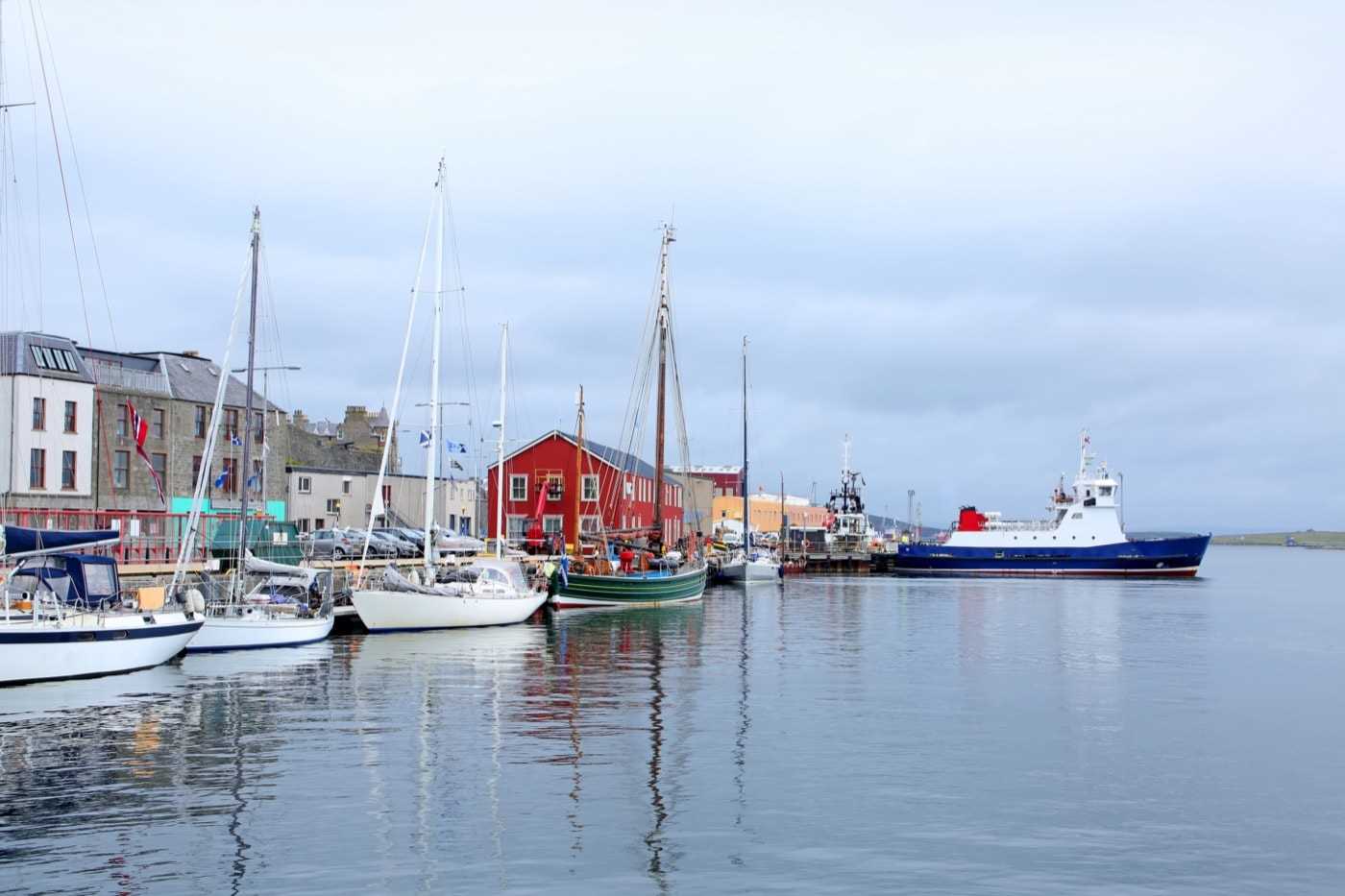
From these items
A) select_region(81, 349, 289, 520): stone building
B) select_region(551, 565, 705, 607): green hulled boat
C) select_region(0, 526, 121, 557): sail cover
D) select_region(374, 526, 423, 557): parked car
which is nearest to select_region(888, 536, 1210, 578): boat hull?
select_region(551, 565, 705, 607): green hulled boat

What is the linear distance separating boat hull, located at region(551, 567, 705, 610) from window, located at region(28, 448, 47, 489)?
25.5m

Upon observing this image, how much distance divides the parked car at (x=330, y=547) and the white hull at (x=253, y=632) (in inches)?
679

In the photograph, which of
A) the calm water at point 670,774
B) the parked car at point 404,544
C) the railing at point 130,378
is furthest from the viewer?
the parked car at point 404,544

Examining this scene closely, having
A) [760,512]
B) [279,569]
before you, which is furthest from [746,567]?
[760,512]

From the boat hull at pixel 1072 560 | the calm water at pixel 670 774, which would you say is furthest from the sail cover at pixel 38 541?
the boat hull at pixel 1072 560

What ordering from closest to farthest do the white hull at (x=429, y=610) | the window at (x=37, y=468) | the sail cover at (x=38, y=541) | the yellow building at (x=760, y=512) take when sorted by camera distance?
the sail cover at (x=38, y=541), the white hull at (x=429, y=610), the window at (x=37, y=468), the yellow building at (x=760, y=512)

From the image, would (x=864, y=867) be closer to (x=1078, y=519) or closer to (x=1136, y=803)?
(x=1136, y=803)

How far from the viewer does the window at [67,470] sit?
63.0 metres

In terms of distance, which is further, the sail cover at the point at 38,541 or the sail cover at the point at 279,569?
the sail cover at the point at 279,569

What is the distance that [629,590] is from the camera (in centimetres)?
5966

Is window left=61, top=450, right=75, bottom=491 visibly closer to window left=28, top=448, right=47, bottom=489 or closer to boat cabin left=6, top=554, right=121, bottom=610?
window left=28, top=448, right=47, bottom=489

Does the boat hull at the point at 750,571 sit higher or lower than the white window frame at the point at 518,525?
lower

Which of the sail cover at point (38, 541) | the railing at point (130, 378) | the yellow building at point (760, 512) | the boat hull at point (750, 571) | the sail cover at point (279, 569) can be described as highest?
the railing at point (130, 378)

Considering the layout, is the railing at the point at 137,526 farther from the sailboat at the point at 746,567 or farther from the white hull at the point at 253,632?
the sailboat at the point at 746,567
